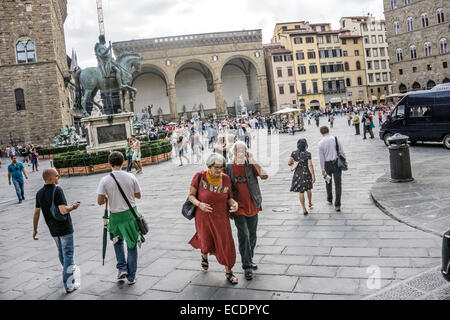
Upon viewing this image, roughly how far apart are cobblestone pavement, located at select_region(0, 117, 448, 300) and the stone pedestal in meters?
9.50

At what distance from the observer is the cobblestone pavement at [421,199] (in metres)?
5.55

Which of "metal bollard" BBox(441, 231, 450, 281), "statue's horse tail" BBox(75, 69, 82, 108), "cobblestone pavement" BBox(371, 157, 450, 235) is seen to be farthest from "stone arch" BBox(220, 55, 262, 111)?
"metal bollard" BBox(441, 231, 450, 281)

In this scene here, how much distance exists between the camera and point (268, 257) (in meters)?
4.86

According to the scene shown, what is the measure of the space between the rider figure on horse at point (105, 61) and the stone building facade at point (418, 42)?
40996mm

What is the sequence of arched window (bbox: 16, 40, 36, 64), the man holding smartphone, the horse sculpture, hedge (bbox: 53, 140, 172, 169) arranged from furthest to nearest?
1. arched window (bbox: 16, 40, 36, 64)
2. the horse sculpture
3. hedge (bbox: 53, 140, 172, 169)
4. the man holding smartphone

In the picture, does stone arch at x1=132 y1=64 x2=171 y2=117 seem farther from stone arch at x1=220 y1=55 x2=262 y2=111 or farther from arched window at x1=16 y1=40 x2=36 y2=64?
arched window at x1=16 y1=40 x2=36 y2=64

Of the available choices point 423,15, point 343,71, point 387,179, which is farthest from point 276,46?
point 387,179

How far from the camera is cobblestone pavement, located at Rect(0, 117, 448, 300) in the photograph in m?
4.00

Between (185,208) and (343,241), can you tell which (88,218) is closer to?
(185,208)

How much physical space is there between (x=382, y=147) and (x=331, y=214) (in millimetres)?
9733

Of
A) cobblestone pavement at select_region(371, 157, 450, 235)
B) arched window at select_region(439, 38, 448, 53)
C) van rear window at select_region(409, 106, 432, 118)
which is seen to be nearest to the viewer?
cobblestone pavement at select_region(371, 157, 450, 235)

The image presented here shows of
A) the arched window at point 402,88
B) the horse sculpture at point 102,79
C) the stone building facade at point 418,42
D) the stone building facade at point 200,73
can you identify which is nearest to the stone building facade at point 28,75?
the horse sculpture at point 102,79

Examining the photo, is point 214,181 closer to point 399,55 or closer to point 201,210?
point 201,210

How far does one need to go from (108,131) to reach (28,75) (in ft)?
60.4
